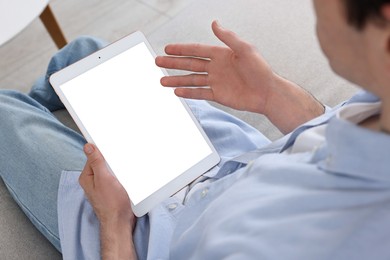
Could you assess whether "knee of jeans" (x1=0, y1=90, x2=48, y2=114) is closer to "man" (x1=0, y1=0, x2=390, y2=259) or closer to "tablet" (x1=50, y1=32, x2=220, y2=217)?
"man" (x1=0, y1=0, x2=390, y2=259)

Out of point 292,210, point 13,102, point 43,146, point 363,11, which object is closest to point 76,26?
point 13,102

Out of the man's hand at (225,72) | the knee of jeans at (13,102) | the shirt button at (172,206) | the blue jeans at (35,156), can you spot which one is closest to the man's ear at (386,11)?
the man's hand at (225,72)

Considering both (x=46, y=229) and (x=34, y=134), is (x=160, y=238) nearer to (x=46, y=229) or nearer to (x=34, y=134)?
(x=46, y=229)

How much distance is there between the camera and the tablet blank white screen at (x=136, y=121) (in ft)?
2.85

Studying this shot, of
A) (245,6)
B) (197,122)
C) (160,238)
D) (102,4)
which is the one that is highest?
(102,4)

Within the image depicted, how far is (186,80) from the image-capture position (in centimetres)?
87

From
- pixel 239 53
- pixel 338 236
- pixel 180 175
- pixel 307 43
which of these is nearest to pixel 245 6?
pixel 307 43

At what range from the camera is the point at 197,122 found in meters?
0.92

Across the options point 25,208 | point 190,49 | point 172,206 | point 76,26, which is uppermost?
point 76,26

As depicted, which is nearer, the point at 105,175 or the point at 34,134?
the point at 105,175

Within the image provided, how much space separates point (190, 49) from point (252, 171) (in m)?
0.29

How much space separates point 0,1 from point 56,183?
0.55m

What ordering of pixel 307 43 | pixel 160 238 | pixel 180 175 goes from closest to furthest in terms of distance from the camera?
1. pixel 160 238
2. pixel 180 175
3. pixel 307 43

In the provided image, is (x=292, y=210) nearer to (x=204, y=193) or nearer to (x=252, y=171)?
(x=252, y=171)
